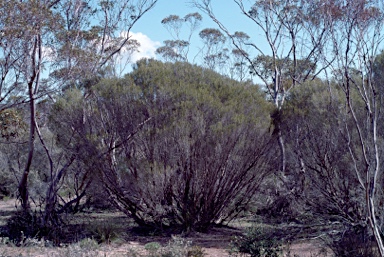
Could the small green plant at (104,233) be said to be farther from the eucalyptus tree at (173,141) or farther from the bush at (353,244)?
the bush at (353,244)

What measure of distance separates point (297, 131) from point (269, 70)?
1256cm

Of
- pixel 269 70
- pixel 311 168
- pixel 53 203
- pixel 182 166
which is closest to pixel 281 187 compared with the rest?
pixel 311 168

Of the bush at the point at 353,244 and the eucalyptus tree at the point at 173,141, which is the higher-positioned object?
the eucalyptus tree at the point at 173,141

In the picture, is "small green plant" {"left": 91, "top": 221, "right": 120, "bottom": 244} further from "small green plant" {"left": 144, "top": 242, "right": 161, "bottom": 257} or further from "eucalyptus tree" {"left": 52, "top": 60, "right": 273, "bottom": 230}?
"small green plant" {"left": 144, "top": 242, "right": 161, "bottom": 257}

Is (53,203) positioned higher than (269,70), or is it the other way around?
(269,70)

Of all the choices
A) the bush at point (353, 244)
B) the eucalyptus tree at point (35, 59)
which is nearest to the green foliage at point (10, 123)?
the eucalyptus tree at point (35, 59)

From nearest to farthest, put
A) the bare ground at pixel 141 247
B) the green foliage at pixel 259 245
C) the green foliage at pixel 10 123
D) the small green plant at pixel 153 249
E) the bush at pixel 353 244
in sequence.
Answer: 1. the bush at pixel 353 244
2. the green foliage at pixel 259 245
3. the bare ground at pixel 141 247
4. the small green plant at pixel 153 249
5. the green foliage at pixel 10 123

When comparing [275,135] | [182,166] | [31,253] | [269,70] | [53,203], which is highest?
[269,70]

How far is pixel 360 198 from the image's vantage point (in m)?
9.00

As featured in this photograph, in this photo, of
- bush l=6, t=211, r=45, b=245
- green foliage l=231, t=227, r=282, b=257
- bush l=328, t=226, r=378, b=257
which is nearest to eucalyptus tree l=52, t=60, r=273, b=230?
bush l=6, t=211, r=45, b=245

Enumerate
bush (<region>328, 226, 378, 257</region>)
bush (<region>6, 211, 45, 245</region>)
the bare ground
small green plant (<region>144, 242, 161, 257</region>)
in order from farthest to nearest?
1. bush (<region>6, 211, 45, 245</region>)
2. small green plant (<region>144, 242, 161, 257</region>)
3. the bare ground
4. bush (<region>328, 226, 378, 257</region>)

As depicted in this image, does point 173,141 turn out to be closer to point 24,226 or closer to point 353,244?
point 24,226

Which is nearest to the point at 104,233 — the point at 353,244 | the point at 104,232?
the point at 104,232

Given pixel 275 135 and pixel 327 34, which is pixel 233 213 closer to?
pixel 275 135
